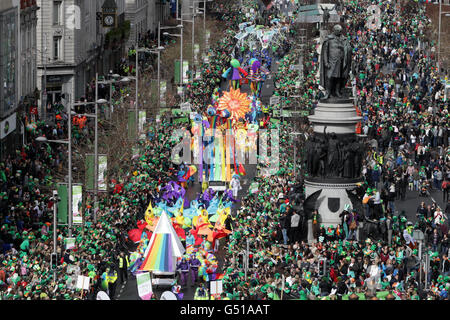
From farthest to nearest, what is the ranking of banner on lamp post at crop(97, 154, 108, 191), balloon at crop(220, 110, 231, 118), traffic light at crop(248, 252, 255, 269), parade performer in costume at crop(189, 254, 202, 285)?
balloon at crop(220, 110, 231, 118) → banner on lamp post at crop(97, 154, 108, 191) → parade performer in costume at crop(189, 254, 202, 285) → traffic light at crop(248, 252, 255, 269)

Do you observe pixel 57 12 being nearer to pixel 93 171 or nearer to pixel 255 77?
pixel 255 77

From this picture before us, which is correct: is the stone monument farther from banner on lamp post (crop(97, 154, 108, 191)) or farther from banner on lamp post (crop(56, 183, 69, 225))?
banner on lamp post (crop(56, 183, 69, 225))

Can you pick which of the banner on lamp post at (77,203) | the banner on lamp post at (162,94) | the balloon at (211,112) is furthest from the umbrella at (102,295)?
the banner on lamp post at (162,94)

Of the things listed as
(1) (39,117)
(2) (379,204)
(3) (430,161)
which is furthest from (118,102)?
(2) (379,204)

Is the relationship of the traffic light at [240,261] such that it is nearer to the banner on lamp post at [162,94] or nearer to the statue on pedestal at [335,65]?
the statue on pedestal at [335,65]

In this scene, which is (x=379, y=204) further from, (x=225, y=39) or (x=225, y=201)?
(x=225, y=39)

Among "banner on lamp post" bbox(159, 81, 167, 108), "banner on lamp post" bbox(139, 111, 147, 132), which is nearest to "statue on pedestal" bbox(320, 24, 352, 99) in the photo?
"banner on lamp post" bbox(139, 111, 147, 132)
